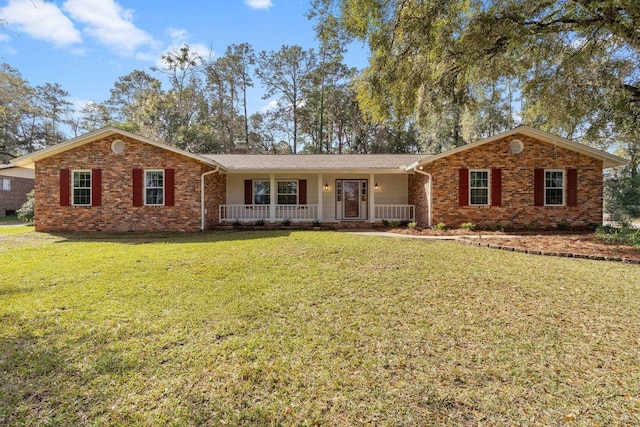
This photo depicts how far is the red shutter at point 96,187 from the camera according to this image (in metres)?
11.9

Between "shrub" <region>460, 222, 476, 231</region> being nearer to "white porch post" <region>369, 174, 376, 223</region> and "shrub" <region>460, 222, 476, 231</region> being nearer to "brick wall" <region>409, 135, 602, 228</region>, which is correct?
"brick wall" <region>409, 135, 602, 228</region>

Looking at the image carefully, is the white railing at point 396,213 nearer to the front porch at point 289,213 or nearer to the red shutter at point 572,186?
the front porch at point 289,213

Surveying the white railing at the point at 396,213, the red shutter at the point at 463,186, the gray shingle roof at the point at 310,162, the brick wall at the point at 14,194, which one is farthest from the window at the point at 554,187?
the brick wall at the point at 14,194

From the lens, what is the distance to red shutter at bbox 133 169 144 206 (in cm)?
1188

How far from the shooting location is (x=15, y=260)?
6922 millimetres

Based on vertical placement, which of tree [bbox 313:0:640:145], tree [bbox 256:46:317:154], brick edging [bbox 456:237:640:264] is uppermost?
tree [bbox 256:46:317:154]

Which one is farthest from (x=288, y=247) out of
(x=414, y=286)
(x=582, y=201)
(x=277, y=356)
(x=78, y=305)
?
(x=582, y=201)

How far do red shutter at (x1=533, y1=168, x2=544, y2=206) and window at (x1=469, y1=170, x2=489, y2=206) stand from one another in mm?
1744

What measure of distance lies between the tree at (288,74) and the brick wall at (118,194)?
2121cm

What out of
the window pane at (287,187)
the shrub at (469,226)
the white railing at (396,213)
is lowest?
the shrub at (469,226)

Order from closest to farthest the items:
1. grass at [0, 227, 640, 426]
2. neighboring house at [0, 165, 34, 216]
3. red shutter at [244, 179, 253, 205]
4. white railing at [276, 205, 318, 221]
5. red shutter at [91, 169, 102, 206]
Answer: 1. grass at [0, 227, 640, 426]
2. red shutter at [91, 169, 102, 206]
3. white railing at [276, 205, 318, 221]
4. red shutter at [244, 179, 253, 205]
5. neighboring house at [0, 165, 34, 216]

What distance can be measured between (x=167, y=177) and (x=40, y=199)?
479 centimetres

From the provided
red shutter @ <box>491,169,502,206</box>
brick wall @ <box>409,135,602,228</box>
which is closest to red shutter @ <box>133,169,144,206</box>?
brick wall @ <box>409,135,602,228</box>

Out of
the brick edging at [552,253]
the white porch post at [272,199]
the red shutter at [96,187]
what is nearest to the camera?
the brick edging at [552,253]
